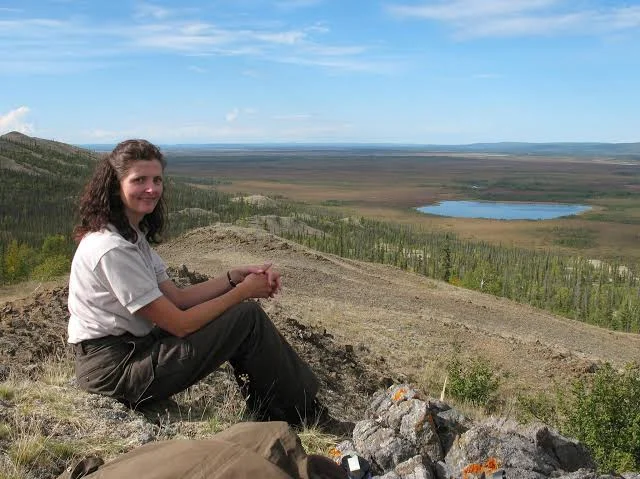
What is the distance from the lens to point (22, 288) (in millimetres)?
20406

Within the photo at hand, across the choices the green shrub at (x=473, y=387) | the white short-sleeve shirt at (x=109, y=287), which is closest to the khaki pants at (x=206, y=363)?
the white short-sleeve shirt at (x=109, y=287)

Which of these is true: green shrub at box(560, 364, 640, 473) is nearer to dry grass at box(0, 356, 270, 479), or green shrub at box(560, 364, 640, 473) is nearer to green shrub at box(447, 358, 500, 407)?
green shrub at box(447, 358, 500, 407)

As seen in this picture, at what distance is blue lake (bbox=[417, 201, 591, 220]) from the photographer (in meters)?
160

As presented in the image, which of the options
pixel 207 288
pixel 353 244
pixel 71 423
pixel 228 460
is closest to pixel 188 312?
pixel 207 288

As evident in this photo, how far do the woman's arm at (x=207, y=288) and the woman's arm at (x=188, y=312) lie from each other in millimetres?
324

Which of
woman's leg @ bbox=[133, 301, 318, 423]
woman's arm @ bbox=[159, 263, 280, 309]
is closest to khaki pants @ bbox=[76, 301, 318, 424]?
woman's leg @ bbox=[133, 301, 318, 423]

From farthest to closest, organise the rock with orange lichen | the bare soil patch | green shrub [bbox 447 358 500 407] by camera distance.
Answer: green shrub [bbox 447 358 500 407] → the bare soil patch → the rock with orange lichen

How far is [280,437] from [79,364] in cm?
219

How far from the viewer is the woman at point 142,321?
3990mm

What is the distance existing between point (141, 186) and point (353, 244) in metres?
73.1

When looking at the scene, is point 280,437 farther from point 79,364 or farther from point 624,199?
point 624,199

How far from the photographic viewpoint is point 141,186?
4.25 metres

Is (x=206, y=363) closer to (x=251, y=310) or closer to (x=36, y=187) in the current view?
(x=251, y=310)

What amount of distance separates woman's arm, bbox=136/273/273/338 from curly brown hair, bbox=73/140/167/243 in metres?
0.58
